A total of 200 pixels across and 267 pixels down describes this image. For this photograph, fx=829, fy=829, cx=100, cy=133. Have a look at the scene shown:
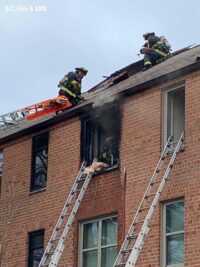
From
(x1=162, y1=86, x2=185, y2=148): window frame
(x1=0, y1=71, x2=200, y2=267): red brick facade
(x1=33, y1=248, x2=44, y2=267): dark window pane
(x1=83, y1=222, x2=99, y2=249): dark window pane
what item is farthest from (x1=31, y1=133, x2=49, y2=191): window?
(x1=162, y1=86, x2=185, y2=148): window frame

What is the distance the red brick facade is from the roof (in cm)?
16

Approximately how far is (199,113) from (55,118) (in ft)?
16.5

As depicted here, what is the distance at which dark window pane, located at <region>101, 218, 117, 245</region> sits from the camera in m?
17.0

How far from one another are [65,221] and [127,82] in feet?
12.1

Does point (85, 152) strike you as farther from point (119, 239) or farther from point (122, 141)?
point (119, 239)

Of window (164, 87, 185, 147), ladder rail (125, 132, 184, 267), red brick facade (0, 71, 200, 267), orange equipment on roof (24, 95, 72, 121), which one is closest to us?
ladder rail (125, 132, 184, 267)

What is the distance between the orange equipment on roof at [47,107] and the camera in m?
20.5

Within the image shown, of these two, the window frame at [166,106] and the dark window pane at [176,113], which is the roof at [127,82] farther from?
the dark window pane at [176,113]

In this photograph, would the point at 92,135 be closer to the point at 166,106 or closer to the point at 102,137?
the point at 102,137

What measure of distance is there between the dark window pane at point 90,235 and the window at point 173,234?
87.0 inches

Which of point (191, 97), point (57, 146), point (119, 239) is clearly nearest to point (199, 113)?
point (191, 97)

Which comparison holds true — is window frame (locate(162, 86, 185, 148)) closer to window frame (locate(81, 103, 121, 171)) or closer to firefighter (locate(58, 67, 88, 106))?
window frame (locate(81, 103, 121, 171))

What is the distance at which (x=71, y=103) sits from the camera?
67.4 ft

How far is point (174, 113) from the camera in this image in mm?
16469
